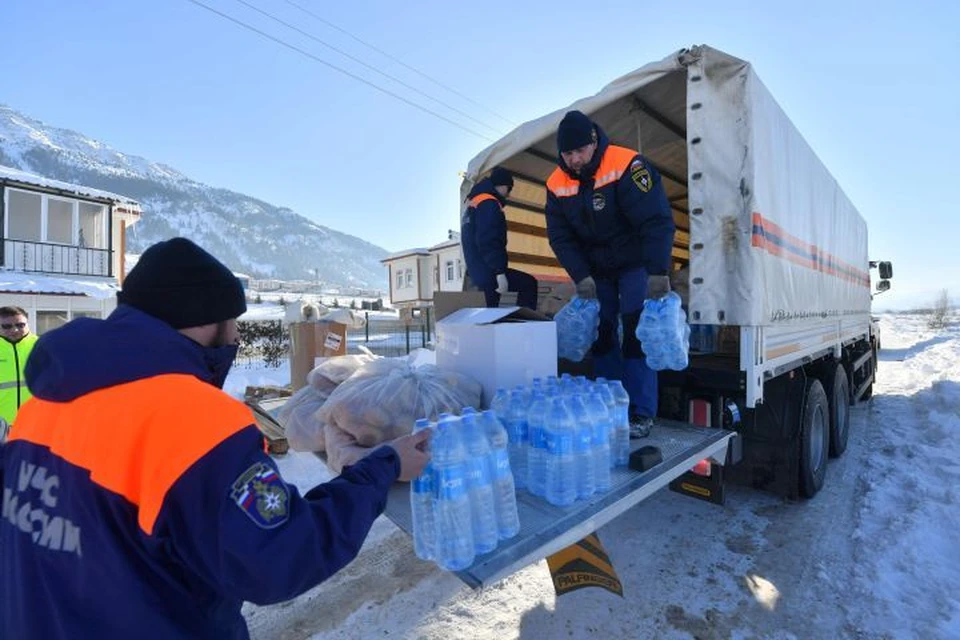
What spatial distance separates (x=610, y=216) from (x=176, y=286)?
100 inches

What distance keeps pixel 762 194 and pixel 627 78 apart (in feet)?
4.14

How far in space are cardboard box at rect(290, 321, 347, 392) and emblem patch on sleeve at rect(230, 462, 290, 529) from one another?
564 cm

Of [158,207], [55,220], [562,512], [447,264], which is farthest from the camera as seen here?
[158,207]

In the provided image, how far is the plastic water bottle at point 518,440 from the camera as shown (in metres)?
2.13

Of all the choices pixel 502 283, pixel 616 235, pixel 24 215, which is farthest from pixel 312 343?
pixel 24 215

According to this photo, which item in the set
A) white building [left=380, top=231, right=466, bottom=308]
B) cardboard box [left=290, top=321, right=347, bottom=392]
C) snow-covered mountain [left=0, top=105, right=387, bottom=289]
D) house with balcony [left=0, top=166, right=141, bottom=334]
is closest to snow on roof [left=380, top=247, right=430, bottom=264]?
white building [left=380, top=231, right=466, bottom=308]

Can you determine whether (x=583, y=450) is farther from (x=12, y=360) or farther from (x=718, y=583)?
(x=12, y=360)

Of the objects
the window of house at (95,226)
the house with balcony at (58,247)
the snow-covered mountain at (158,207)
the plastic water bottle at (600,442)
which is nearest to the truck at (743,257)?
the plastic water bottle at (600,442)

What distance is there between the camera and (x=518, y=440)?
215cm

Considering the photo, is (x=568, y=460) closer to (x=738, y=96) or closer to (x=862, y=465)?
(x=738, y=96)

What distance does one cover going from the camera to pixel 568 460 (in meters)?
1.96

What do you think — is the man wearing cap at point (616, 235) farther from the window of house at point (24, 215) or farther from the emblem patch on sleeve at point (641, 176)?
the window of house at point (24, 215)

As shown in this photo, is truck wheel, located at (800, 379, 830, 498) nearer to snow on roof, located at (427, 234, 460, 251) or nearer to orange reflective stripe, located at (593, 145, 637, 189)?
orange reflective stripe, located at (593, 145, 637, 189)

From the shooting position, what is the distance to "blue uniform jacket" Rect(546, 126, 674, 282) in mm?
2982
